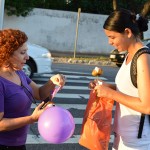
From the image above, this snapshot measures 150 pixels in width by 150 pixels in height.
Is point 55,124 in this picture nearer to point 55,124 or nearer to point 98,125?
point 55,124

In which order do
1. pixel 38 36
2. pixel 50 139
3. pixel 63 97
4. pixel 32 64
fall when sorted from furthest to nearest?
pixel 38 36 → pixel 32 64 → pixel 63 97 → pixel 50 139

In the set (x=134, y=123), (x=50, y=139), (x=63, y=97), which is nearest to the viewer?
(x=50, y=139)

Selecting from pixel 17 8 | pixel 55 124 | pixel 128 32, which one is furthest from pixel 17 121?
pixel 17 8

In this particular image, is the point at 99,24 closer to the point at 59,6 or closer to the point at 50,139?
the point at 59,6

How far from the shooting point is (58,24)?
72.6ft

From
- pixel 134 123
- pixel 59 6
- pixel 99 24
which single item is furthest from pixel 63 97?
pixel 59 6

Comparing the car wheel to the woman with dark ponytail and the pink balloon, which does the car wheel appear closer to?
the woman with dark ponytail

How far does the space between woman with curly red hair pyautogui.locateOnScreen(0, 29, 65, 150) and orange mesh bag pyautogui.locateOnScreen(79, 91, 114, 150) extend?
0.44 meters

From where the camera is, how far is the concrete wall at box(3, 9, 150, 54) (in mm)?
21797

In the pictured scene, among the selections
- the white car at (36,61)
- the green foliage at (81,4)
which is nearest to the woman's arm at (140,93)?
the white car at (36,61)

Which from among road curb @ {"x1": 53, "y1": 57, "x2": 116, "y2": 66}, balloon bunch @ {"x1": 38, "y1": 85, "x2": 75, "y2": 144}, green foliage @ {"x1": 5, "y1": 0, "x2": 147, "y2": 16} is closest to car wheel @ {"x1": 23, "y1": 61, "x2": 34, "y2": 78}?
road curb @ {"x1": 53, "y1": 57, "x2": 116, "y2": 66}

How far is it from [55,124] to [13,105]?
39 centimetres

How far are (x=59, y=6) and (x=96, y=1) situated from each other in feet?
8.98

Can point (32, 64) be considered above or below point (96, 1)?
below
